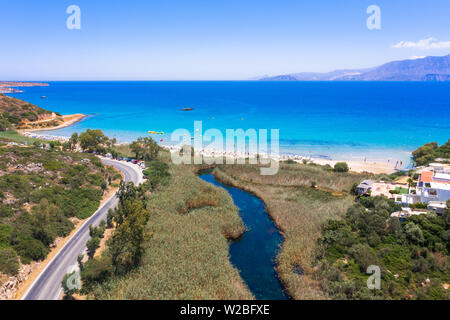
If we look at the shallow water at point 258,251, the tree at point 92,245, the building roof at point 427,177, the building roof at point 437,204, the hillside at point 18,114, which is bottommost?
the shallow water at point 258,251

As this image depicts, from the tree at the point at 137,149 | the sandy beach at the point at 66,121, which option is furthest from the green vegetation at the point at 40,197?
the sandy beach at the point at 66,121

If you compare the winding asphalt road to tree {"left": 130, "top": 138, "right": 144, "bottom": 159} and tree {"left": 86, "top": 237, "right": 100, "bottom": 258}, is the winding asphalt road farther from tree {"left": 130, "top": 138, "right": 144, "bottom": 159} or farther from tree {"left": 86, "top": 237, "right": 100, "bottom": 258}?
tree {"left": 130, "top": 138, "right": 144, "bottom": 159}

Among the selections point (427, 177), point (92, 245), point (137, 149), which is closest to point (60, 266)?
point (92, 245)

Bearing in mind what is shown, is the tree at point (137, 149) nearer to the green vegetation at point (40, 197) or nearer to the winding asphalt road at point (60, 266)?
the green vegetation at point (40, 197)

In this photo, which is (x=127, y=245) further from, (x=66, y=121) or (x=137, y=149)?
(x=66, y=121)
